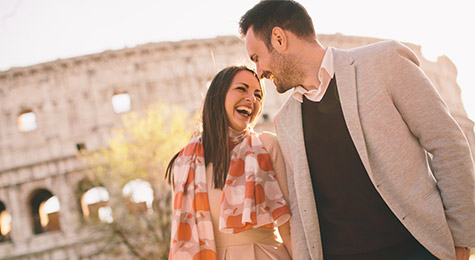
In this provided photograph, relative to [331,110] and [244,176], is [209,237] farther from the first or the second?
[331,110]

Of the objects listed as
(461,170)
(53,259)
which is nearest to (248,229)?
(461,170)

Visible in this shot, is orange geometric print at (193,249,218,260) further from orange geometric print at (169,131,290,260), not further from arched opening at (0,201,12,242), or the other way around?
arched opening at (0,201,12,242)

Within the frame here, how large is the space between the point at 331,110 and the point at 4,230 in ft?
72.6

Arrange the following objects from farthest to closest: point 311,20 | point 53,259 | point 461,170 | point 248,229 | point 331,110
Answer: point 53,259 < point 248,229 < point 311,20 < point 331,110 < point 461,170

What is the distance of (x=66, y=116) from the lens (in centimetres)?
1958

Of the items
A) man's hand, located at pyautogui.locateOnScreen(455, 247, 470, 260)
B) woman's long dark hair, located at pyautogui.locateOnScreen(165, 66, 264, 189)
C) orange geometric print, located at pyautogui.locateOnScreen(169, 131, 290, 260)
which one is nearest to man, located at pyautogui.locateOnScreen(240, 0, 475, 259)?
man's hand, located at pyautogui.locateOnScreen(455, 247, 470, 260)

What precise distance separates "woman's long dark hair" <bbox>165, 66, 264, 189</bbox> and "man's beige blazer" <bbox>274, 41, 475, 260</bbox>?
736 millimetres

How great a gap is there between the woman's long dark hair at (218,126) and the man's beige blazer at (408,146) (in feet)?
2.42

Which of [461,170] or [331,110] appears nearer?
[461,170]

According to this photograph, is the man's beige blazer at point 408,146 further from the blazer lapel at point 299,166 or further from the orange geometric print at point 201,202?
the orange geometric print at point 201,202

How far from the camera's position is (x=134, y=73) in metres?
20.2

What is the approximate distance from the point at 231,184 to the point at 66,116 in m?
19.0

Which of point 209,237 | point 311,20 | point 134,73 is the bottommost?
point 209,237

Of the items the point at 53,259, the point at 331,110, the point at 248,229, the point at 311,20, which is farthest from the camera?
the point at 53,259
